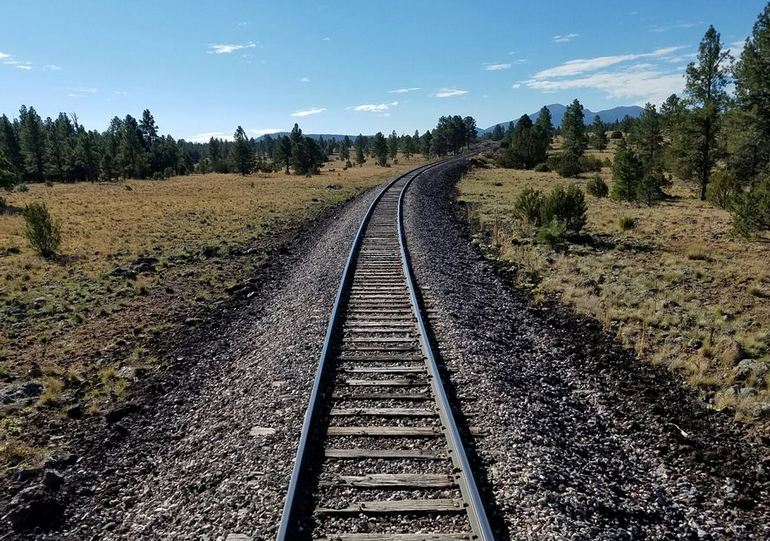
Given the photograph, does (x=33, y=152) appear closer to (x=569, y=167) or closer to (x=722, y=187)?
(x=569, y=167)

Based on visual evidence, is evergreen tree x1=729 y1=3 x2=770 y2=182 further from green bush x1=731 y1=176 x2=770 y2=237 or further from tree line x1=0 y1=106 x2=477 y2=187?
tree line x1=0 y1=106 x2=477 y2=187

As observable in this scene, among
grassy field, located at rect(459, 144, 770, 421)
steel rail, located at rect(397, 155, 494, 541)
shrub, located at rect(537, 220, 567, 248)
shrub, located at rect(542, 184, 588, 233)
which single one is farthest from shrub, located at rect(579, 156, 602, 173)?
steel rail, located at rect(397, 155, 494, 541)

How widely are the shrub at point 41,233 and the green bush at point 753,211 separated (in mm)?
24274

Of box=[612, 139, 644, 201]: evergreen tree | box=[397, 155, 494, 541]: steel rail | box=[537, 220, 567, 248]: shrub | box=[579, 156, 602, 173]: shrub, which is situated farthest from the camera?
box=[579, 156, 602, 173]: shrub

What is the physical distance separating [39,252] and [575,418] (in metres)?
19.4

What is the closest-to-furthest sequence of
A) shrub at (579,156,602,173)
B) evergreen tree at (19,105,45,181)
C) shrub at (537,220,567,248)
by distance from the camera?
shrub at (537,220,567,248) < shrub at (579,156,602,173) < evergreen tree at (19,105,45,181)

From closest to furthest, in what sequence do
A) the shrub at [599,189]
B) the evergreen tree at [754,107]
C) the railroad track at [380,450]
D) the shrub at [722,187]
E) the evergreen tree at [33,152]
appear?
the railroad track at [380,450], the evergreen tree at [754,107], the shrub at [722,187], the shrub at [599,189], the evergreen tree at [33,152]

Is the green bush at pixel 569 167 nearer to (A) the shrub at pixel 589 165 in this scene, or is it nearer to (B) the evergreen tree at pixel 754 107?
(A) the shrub at pixel 589 165

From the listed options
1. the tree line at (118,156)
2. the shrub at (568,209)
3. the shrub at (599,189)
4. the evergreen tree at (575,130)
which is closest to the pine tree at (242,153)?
the tree line at (118,156)

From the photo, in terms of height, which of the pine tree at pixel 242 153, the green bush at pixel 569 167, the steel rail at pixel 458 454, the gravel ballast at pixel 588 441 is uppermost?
the pine tree at pixel 242 153

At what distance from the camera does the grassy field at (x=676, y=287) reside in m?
7.91

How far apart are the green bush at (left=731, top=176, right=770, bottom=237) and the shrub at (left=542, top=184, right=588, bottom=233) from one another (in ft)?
16.0

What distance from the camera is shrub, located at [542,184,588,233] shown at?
61.6ft

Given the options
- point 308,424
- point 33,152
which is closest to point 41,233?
point 308,424
